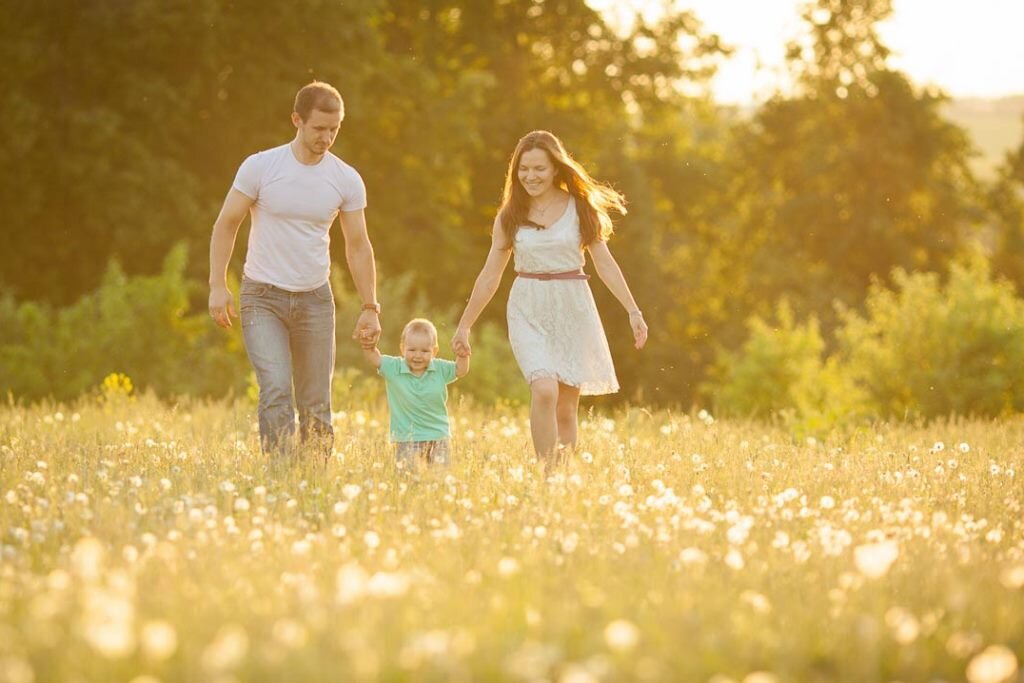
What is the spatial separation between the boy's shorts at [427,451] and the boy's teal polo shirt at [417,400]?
0.04 m

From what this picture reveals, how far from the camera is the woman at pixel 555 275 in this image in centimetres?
841

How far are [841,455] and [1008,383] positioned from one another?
37.0 ft

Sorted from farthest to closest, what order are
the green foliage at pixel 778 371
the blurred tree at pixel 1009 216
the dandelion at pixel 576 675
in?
the blurred tree at pixel 1009 216 → the green foliage at pixel 778 371 → the dandelion at pixel 576 675

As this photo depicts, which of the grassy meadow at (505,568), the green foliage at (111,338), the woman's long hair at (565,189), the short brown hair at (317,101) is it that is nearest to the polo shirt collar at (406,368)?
the grassy meadow at (505,568)

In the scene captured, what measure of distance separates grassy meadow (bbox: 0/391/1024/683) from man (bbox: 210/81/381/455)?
40cm

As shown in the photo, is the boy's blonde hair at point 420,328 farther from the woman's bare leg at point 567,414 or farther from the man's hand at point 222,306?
the man's hand at point 222,306

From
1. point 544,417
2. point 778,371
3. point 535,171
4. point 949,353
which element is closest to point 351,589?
point 544,417

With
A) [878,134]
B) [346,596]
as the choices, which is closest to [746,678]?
[346,596]

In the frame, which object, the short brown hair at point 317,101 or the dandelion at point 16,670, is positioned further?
the short brown hair at point 317,101

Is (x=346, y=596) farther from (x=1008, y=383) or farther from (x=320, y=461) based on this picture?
(x=1008, y=383)

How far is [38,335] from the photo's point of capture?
20688mm

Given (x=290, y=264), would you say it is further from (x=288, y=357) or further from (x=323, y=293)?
(x=288, y=357)

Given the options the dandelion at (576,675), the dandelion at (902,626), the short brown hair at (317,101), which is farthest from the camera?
the short brown hair at (317,101)

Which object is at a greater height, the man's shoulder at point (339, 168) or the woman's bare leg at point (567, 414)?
the man's shoulder at point (339, 168)
